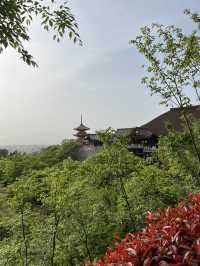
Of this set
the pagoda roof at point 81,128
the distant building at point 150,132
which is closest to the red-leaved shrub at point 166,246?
the distant building at point 150,132

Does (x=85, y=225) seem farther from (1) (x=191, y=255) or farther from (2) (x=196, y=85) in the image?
(1) (x=191, y=255)

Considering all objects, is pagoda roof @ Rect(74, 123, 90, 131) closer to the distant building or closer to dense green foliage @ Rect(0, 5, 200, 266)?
the distant building

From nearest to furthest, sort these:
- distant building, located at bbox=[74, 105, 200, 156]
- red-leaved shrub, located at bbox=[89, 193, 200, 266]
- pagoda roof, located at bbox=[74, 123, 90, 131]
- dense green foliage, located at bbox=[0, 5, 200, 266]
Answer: red-leaved shrub, located at bbox=[89, 193, 200, 266], dense green foliage, located at bbox=[0, 5, 200, 266], distant building, located at bbox=[74, 105, 200, 156], pagoda roof, located at bbox=[74, 123, 90, 131]

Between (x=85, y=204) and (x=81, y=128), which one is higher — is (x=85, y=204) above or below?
below

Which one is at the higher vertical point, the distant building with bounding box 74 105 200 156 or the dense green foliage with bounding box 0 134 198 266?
the distant building with bounding box 74 105 200 156

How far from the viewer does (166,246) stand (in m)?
2.11

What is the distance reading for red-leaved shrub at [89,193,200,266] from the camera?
6.50 ft

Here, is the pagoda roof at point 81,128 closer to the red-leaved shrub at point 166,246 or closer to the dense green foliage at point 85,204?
the dense green foliage at point 85,204

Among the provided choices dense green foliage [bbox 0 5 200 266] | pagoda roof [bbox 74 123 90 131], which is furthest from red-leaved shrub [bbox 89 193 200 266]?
pagoda roof [bbox 74 123 90 131]

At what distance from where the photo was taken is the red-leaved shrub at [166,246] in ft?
6.50

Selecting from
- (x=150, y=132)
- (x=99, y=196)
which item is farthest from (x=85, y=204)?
(x=150, y=132)

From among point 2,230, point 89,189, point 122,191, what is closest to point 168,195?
point 122,191

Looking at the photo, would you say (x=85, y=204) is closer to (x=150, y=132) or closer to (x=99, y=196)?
(x=99, y=196)

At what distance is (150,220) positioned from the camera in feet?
8.99
